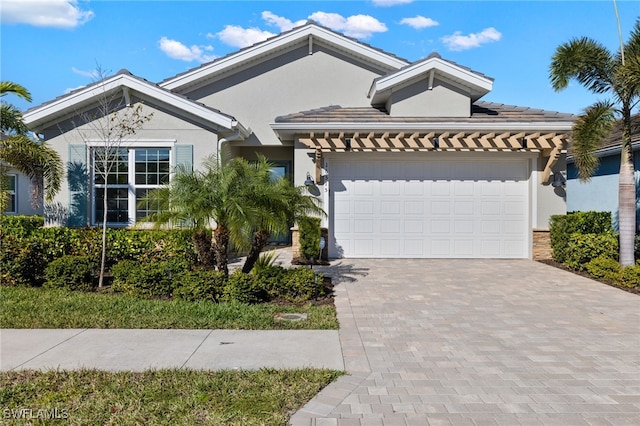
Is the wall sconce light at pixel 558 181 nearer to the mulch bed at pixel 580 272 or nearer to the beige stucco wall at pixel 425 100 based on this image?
the mulch bed at pixel 580 272

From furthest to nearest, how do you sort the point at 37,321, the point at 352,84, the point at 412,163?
the point at 352,84
the point at 412,163
the point at 37,321

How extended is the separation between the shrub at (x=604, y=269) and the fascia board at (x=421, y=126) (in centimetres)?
376

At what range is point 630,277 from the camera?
8.77 m

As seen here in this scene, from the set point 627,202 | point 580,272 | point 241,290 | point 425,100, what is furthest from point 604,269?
point 241,290

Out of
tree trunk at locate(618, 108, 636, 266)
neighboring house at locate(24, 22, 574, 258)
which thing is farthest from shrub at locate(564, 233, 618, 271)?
neighboring house at locate(24, 22, 574, 258)

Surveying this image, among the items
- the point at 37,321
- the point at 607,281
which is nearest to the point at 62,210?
the point at 37,321

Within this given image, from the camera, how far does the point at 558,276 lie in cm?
1005

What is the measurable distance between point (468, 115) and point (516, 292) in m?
5.91

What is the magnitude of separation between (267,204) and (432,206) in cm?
635

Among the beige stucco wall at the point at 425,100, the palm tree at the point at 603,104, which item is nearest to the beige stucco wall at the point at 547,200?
the palm tree at the point at 603,104

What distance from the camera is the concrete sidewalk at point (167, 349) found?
475 centimetres

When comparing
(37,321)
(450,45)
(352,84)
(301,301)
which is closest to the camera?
(37,321)

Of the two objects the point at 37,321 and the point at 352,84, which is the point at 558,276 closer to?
the point at 352,84

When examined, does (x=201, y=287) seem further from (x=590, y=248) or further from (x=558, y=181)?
(x=558, y=181)
